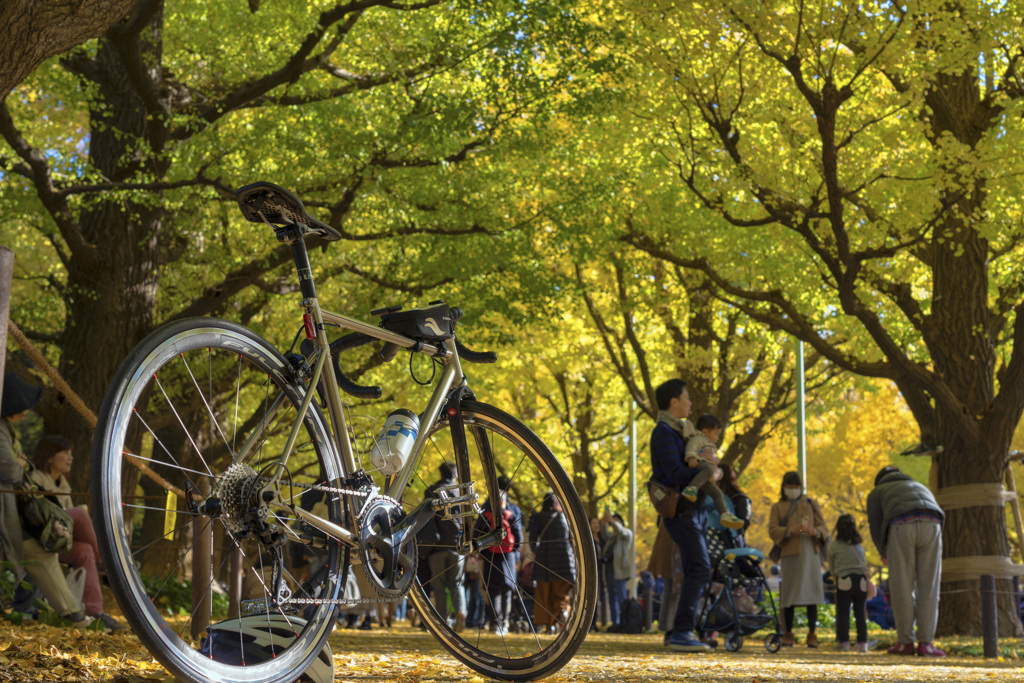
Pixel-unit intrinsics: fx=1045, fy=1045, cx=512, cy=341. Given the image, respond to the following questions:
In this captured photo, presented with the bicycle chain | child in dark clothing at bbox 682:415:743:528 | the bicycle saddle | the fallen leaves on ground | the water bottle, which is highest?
the bicycle saddle

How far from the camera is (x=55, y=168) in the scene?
527 inches

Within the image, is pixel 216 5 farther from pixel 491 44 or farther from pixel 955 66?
pixel 955 66

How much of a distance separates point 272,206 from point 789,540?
367 inches

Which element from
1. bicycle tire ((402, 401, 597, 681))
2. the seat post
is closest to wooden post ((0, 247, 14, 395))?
the seat post

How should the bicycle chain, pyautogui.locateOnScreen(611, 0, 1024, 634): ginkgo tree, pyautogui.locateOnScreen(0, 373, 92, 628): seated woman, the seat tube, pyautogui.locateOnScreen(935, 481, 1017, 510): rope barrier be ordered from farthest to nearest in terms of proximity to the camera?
pyautogui.locateOnScreen(935, 481, 1017, 510): rope barrier < pyautogui.locateOnScreen(611, 0, 1024, 634): ginkgo tree < pyautogui.locateOnScreen(0, 373, 92, 628): seated woman < the seat tube < the bicycle chain

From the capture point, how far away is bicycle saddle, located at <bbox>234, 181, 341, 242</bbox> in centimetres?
317

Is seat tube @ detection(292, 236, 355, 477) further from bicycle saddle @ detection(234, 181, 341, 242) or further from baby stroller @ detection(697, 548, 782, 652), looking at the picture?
baby stroller @ detection(697, 548, 782, 652)

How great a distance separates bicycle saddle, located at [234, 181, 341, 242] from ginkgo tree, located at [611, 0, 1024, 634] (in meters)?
7.29

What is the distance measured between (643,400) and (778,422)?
4.87m

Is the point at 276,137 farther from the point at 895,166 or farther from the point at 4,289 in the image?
the point at 4,289

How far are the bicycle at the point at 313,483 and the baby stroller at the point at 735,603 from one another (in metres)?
5.02

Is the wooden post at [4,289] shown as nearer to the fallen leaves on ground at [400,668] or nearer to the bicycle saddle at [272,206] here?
the bicycle saddle at [272,206]

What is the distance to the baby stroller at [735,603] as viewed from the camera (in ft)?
29.0

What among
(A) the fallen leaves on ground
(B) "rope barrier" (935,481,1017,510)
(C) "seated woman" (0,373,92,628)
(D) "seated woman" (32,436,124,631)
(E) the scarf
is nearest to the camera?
(A) the fallen leaves on ground
